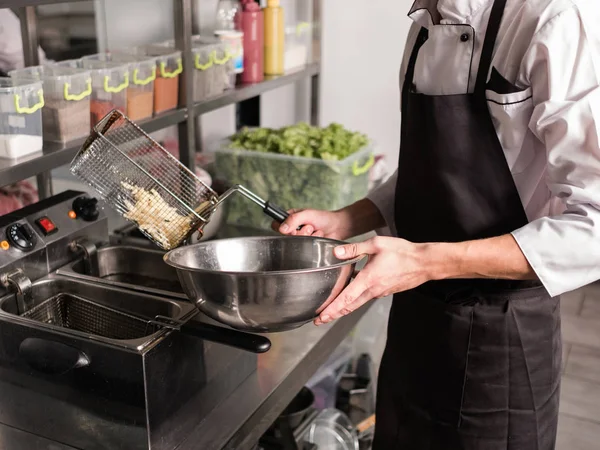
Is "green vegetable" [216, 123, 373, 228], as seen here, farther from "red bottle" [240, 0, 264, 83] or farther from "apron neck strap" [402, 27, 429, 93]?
"apron neck strap" [402, 27, 429, 93]

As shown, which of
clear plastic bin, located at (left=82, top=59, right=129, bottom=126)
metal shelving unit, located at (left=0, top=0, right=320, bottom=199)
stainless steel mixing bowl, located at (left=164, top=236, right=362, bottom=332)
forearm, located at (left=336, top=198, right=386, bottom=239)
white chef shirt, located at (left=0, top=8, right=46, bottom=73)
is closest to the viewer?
stainless steel mixing bowl, located at (left=164, top=236, right=362, bottom=332)

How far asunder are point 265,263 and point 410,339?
1.20ft

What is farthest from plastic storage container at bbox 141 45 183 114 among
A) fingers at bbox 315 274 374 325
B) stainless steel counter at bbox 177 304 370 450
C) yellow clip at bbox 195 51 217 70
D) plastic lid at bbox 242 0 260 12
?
fingers at bbox 315 274 374 325

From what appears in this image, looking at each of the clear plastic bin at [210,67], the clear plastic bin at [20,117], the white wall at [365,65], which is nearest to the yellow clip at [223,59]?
the clear plastic bin at [210,67]

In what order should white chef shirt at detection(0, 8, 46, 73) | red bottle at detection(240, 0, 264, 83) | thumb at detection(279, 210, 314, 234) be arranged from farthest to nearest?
red bottle at detection(240, 0, 264, 83), white chef shirt at detection(0, 8, 46, 73), thumb at detection(279, 210, 314, 234)

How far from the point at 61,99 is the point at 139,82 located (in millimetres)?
280

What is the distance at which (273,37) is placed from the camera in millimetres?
2557

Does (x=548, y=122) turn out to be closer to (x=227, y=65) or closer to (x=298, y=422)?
(x=298, y=422)

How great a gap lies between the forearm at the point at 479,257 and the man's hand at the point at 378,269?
0.06 feet

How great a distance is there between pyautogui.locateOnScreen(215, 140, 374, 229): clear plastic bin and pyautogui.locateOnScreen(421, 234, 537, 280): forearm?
3.53 ft

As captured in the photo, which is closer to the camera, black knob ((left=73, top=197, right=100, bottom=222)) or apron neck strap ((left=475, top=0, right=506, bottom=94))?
→ apron neck strap ((left=475, top=0, right=506, bottom=94))

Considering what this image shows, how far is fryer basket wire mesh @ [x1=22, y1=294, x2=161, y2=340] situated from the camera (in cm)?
142

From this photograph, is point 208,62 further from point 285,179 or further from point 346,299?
point 346,299

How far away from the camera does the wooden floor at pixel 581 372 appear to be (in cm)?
285
